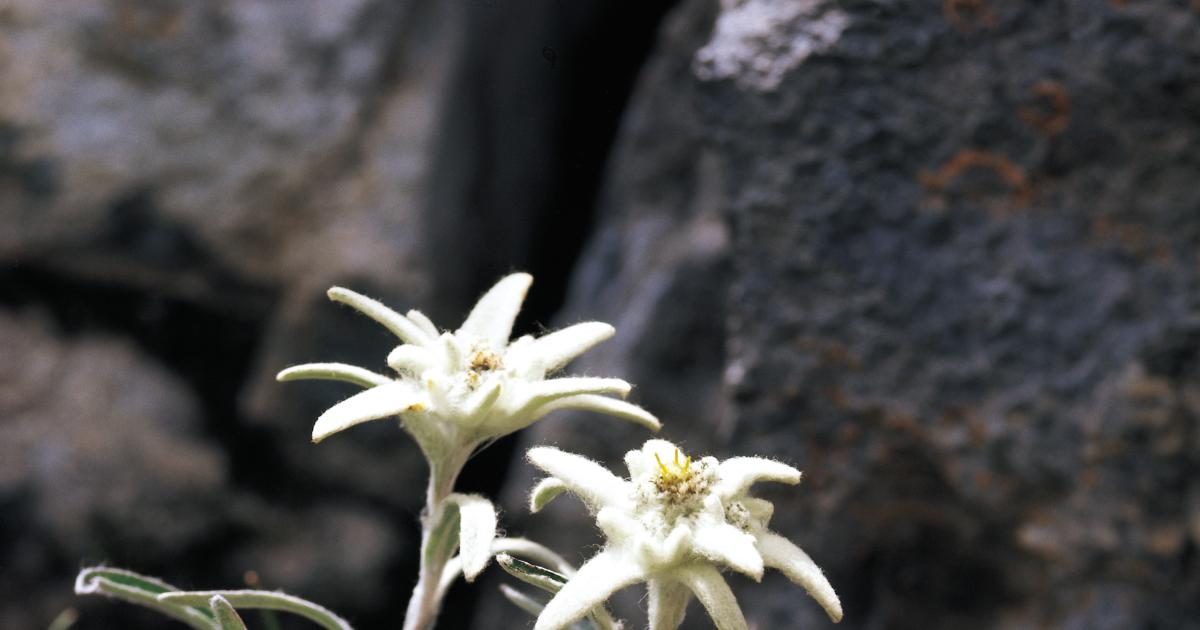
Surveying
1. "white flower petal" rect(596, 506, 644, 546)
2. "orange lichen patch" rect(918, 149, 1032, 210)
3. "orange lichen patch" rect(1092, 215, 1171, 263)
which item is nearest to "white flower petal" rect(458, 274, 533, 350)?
"white flower petal" rect(596, 506, 644, 546)

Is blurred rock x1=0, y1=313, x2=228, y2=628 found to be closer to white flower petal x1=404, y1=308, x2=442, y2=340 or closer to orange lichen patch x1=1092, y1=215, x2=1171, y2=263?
white flower petal x1=404, y1=308, x2=442, y2=340

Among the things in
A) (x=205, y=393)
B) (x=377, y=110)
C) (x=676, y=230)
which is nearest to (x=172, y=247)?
(x=205, y=393)

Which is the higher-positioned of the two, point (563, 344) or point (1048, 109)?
point (563, 344)

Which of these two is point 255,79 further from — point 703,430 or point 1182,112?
point 1182,112

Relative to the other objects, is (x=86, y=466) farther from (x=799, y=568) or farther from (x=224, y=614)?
(x=799, y=568)

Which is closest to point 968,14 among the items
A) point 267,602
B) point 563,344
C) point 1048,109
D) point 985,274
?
point 1048,109
